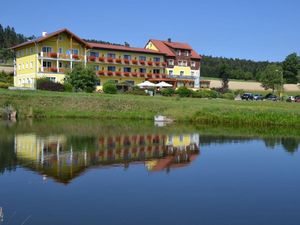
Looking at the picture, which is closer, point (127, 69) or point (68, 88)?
point (68, 88)

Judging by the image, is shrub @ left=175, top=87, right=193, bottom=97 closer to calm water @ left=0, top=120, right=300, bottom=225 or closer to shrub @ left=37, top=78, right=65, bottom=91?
shrub @ left=37, top=78, right=65, bottom=91

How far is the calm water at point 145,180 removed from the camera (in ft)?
39.7

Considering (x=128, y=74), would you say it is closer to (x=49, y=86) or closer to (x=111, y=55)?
(x=111, y=55)

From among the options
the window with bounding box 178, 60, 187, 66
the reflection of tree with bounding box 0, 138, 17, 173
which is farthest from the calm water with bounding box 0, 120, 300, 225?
the window with bounding box 178, 60, 187, 66

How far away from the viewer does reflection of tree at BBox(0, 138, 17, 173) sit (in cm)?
1823

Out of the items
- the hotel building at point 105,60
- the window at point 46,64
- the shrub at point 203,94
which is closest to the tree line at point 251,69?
the hotel building at point 105,60

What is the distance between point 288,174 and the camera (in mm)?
18719

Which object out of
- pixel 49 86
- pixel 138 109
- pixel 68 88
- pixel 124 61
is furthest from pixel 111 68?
pixel 138 109

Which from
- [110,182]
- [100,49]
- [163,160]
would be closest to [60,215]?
[110,182]

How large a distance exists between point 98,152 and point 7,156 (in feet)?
15.1

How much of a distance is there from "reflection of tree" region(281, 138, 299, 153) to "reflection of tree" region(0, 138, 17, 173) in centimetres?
1559

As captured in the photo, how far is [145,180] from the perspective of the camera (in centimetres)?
1656

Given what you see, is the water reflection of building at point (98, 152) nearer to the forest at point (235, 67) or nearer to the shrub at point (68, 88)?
the shrub at point (68, 88)

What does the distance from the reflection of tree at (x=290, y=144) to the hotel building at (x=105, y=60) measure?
136 feet
